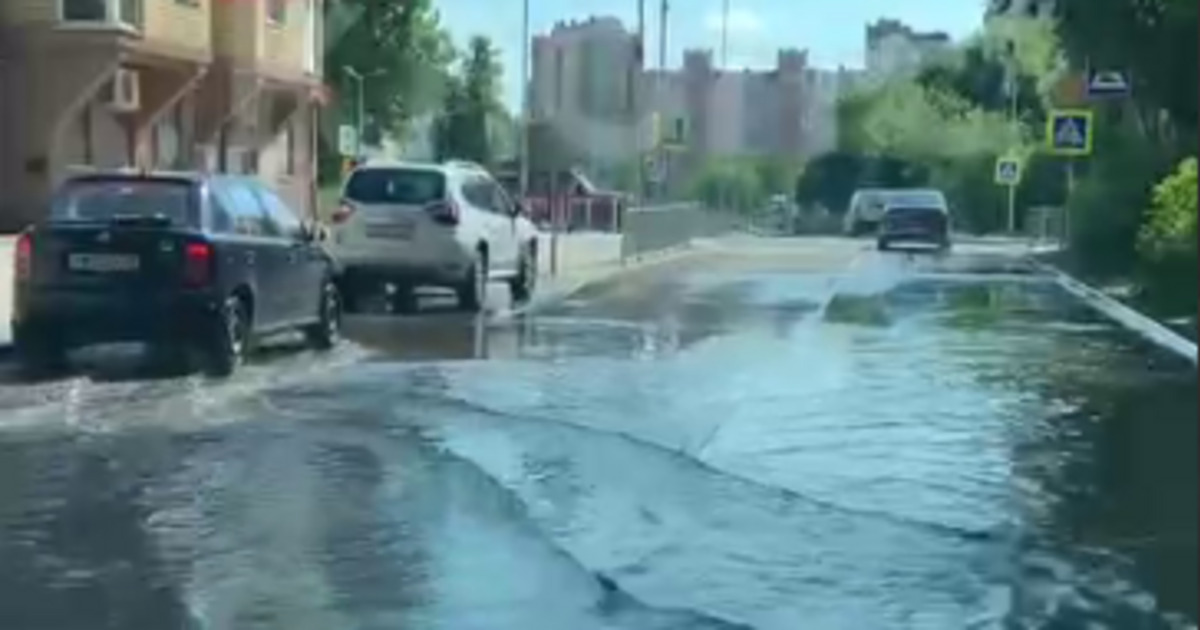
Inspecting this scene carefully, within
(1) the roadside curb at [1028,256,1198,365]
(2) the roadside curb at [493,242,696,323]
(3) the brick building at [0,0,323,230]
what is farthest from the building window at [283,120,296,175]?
(1) the roadside curb at [1028,256,1198,365]

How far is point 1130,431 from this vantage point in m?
14.6

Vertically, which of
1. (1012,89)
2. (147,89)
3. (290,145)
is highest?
(1012,89)

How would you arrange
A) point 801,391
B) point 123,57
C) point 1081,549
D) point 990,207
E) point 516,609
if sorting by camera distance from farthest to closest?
point 990,207, point 123,57, point 801,391, point 1081,549, point 516,609

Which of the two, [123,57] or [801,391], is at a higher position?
[123,57]

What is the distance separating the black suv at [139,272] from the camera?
17.4 meters

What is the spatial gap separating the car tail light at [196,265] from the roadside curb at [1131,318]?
729 cm

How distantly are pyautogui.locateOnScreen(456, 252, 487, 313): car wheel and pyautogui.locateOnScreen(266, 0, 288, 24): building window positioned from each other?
21.4 m

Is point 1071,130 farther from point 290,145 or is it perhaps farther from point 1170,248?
point 290,145

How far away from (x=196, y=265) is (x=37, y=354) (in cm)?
156

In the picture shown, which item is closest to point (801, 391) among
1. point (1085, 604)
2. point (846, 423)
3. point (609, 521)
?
point (846, 423)

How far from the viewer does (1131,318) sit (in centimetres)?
2661

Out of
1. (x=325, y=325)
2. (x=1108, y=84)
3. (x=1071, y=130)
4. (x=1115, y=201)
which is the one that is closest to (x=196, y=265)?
(x=325, y=325)

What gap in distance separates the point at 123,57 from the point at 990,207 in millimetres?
47918

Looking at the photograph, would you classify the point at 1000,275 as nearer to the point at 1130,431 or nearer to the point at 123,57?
the point at 123,57
